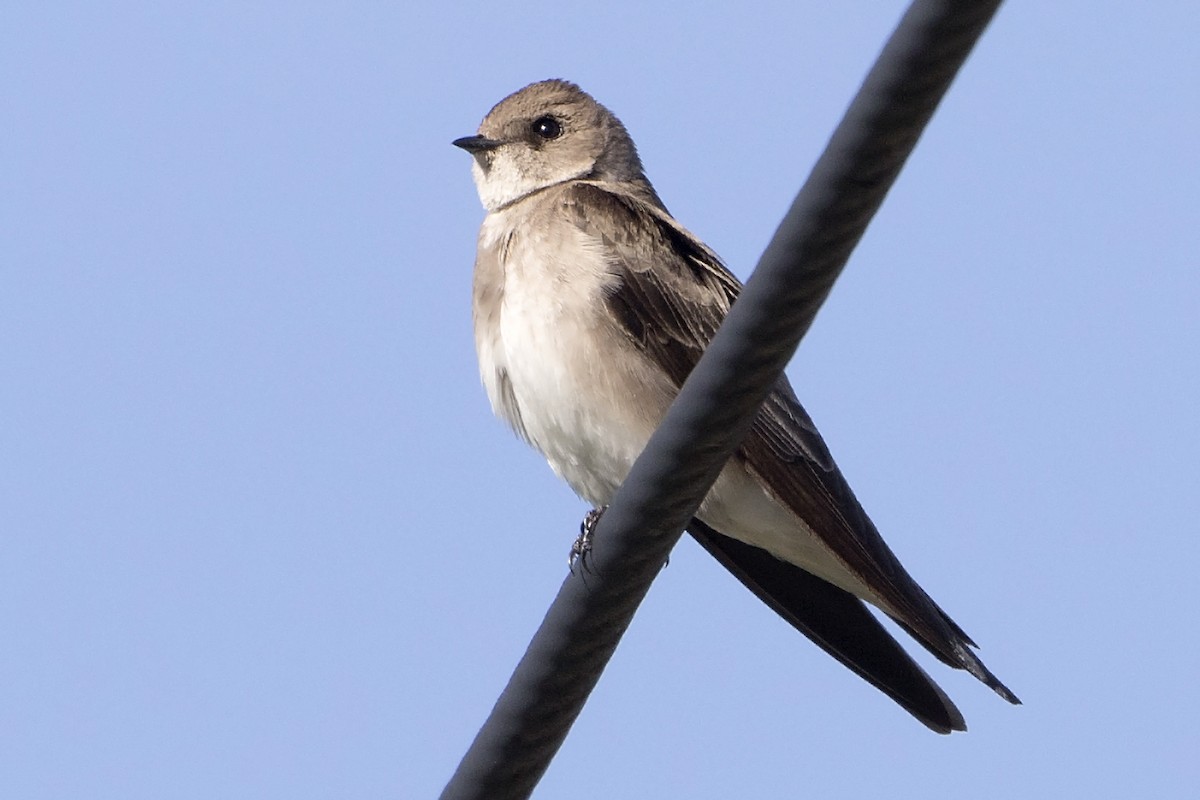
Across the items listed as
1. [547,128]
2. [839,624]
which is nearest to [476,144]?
[547,128]

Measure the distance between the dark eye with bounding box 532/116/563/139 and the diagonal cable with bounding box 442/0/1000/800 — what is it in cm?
418

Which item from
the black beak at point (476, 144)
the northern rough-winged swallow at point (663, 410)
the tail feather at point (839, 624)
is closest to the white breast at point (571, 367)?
the northern rough-winged swallow at point (663, 410)

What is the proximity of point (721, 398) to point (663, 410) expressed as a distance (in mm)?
2500

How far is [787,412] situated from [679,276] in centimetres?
70

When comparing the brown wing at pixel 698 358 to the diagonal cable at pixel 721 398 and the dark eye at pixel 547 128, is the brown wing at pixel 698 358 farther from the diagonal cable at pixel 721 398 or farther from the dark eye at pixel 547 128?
the diagonal cable at pixel 721 398

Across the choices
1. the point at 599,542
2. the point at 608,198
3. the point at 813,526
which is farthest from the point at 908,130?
the point at 608,198

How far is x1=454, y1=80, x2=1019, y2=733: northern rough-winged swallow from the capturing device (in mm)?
5504

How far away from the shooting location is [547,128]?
25.8 ft

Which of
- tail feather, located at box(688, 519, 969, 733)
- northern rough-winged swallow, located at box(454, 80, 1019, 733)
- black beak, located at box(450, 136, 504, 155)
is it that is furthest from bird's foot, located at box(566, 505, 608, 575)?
black beak, located at box(450, 136, 504, 155)

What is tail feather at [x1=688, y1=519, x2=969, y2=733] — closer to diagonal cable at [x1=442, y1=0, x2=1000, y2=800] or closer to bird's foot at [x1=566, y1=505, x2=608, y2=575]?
bird's foot at [x1=566, y1=505, x2=608, y2=575]

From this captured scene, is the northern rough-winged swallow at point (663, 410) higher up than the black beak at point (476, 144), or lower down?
lower down

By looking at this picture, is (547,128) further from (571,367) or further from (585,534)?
(585,534)

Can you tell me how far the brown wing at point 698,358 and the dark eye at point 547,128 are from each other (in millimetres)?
1267

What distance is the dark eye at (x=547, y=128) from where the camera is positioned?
7832mm
